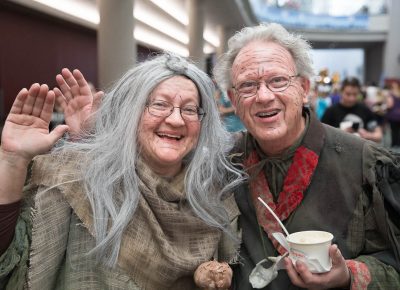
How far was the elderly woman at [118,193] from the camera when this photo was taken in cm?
151

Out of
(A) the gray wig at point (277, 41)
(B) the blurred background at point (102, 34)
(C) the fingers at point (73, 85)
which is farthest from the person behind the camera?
(B) the blurred background at point (102, 34)

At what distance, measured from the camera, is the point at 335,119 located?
4.84 metres

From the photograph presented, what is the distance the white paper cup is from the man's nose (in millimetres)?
576

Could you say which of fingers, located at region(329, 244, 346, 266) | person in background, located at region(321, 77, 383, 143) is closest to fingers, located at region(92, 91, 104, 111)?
fingers, located at region(329, 244, 346, 266)

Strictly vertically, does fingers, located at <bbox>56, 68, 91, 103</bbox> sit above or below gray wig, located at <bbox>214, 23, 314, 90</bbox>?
below

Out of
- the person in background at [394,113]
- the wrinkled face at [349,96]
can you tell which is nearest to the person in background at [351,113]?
the wrinkled face at [349,96]

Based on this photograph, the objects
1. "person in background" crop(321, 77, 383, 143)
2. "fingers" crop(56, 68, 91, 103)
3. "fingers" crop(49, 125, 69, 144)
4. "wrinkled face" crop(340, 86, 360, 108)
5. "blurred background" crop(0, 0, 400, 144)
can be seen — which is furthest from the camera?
"blurred background" crop(0, 0, 400, 144)

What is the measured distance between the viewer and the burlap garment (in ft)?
5.07

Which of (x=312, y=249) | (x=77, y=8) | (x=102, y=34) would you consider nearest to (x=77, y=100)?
(x=312, y=249)

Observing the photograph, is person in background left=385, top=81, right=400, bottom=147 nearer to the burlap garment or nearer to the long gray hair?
the long gray hair

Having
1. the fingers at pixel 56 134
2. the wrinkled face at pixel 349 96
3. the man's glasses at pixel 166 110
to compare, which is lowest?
the fingers at pixel 56 134

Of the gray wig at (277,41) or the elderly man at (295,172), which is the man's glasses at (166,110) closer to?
the elderly man at (295,172)

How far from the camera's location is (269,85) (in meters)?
1.78

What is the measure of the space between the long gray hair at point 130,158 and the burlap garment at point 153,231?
0.04m
